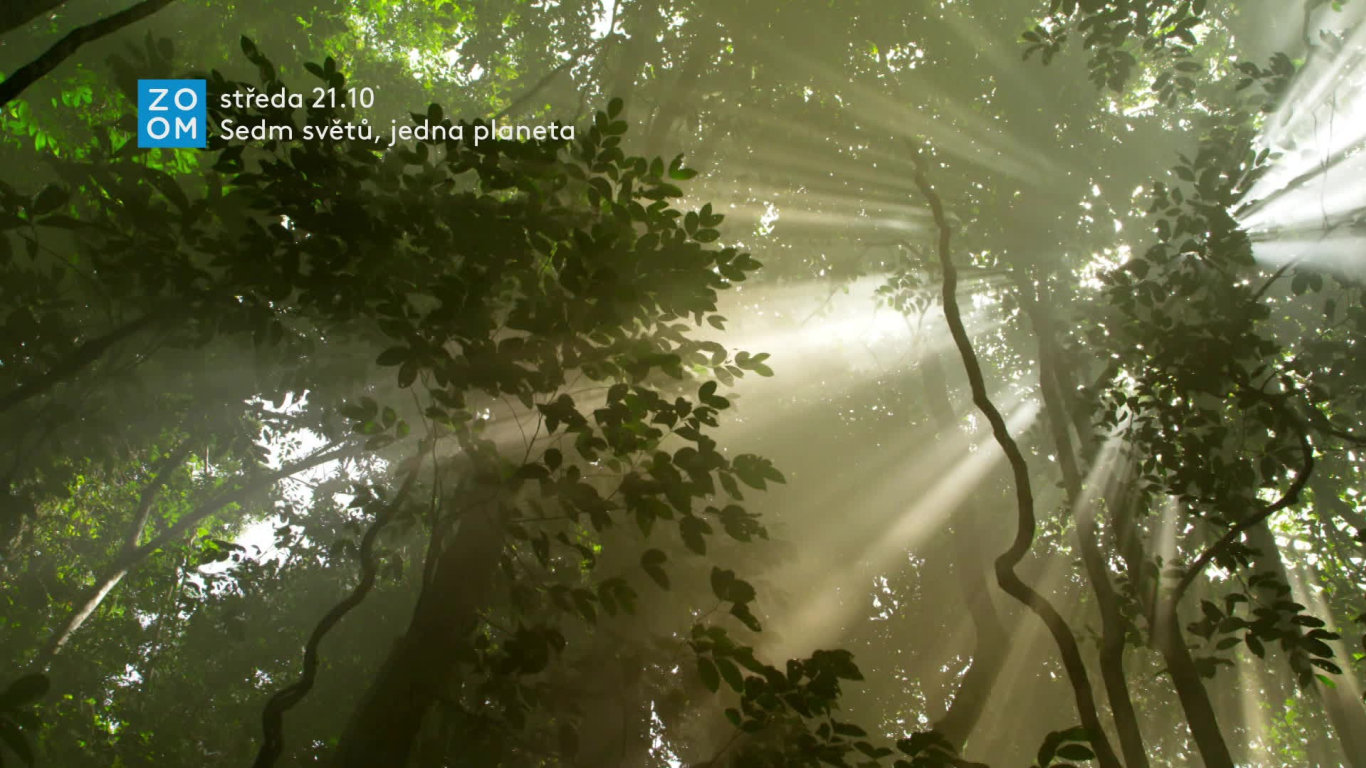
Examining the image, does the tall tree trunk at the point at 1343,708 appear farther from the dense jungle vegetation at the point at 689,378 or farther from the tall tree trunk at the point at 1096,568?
the tall tree trunk at the point at 1096,568

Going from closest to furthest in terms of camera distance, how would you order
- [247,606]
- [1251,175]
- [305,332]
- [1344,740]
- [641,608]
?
[1251,175], [641,608], [305,332], [1344,740], [247,606]

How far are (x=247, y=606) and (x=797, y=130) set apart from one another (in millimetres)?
11042

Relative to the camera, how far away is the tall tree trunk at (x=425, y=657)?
3.73 metres

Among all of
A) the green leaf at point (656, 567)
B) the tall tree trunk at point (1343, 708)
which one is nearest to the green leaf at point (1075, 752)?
the green leaf at point (656, 567)

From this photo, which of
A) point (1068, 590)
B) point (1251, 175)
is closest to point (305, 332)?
point (1251, 175)

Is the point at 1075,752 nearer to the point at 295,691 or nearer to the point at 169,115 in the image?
the point at 295,691

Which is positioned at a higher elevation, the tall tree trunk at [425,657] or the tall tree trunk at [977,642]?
the tall tree trunk at [977,642]

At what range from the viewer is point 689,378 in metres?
3.27

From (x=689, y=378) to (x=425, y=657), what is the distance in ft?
7.42

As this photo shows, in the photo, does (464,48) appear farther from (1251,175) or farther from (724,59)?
(1251,175)

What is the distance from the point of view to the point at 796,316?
11883 mm

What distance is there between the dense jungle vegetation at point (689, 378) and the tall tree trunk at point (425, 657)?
0.02 metres

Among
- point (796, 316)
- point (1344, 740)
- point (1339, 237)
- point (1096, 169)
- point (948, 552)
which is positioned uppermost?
point (1096, 169)

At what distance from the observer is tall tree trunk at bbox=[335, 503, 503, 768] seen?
373cm
